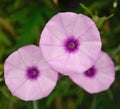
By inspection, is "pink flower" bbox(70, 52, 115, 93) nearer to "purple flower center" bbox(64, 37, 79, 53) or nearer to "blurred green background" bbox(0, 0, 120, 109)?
"purple flower center" bbox(64, 37, 79, 53)

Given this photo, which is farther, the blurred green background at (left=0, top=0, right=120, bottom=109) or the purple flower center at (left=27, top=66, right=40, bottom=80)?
the blurred green background at (left=0, top=0, right=120, bottom=109)

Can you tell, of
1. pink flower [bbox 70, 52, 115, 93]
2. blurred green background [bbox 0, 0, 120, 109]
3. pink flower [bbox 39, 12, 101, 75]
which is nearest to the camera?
pink flower [bbox 39, 12, 101, 75]

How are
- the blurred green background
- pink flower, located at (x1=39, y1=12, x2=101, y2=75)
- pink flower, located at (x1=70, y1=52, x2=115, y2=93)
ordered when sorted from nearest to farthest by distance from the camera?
1. pink flower, located at (x1=39, y1=12, x2=101, y2=75)
2. pink flower, located at (x1=70, y1=52, x2=115, y2=93)
3. the blurred green background

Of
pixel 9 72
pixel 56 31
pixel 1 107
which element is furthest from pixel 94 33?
pixel 1 107

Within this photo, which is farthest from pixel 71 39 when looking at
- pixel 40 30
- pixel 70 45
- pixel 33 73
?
pixel 40 30

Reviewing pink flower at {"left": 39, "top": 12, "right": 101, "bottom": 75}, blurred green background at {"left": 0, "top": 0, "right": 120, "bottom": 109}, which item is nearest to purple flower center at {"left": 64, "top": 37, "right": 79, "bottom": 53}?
pink flower at {"left": 39, "top": 12, "right": 101, "bottom": 75}

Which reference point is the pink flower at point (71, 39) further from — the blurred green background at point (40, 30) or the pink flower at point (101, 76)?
the blurred green background at point (40, 30)

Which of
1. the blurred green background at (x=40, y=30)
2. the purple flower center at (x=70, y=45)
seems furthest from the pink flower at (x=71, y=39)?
the blurred green background at (x=40, y=30)

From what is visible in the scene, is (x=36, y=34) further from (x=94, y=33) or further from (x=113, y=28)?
(x=94, y=33)
